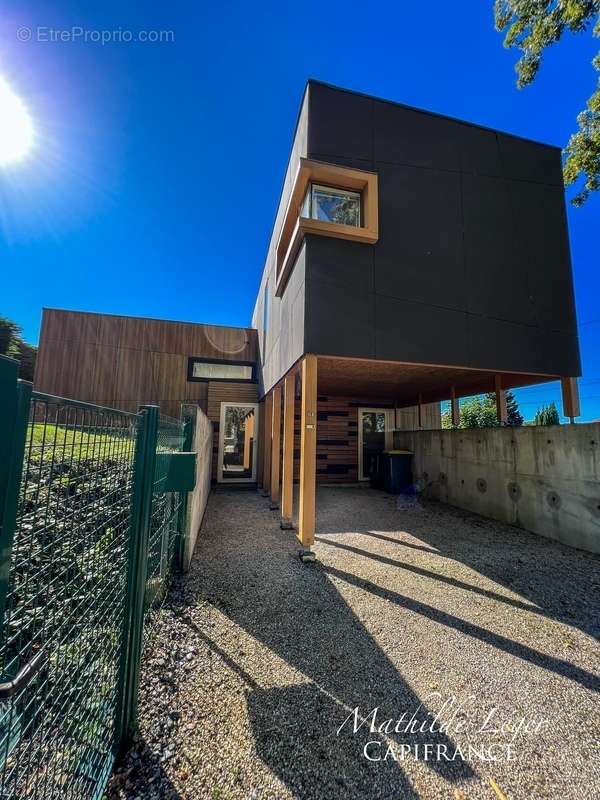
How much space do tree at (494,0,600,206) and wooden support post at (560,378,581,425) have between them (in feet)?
15.7

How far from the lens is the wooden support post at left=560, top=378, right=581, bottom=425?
5.06m

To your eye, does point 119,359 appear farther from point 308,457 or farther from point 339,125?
point 339,125

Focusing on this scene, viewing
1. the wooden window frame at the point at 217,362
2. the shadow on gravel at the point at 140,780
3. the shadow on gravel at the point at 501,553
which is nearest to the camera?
the shadow on gravel at the point at 140,780

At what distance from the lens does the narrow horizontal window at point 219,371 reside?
943 centimetres

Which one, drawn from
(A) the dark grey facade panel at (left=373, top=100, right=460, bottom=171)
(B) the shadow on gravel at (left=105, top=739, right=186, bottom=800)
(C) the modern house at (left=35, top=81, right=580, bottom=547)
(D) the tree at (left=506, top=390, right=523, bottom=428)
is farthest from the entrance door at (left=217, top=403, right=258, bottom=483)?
(D) the tree at (left=506, top=390, right=523, bottom=428)

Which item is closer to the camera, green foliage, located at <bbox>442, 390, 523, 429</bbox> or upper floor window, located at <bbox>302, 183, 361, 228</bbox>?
upper floor window, located at <bbox>302, 183, 361, 228</bbox>

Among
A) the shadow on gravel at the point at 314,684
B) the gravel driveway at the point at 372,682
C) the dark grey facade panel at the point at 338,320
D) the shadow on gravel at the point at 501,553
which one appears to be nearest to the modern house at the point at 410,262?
the dark grey facade panel at the point at 338,320

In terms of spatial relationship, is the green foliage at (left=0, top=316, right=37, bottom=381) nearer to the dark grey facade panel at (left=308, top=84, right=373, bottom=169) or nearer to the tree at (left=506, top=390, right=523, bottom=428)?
the dark grey facade panel at (left=308, top=84, right=373, bottom=169)

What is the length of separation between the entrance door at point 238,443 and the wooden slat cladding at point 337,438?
131 centimetres

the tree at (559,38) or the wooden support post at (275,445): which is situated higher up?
the tree at (559,38)

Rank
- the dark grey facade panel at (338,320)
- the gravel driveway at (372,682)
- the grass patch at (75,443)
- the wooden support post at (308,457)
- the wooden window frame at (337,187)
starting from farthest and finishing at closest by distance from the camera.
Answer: the wooden window frame at (337,187)
the dark grey facade panel at (338,320)
the wooden support post at (308,457)
the gravel driveway at (372,682)
the grass patch at (75,443)

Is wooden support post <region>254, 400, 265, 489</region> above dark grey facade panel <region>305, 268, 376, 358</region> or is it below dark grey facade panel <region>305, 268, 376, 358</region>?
below

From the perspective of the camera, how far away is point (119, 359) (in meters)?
9.02

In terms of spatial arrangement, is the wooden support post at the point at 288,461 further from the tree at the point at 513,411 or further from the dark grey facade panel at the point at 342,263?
the tree at the point at 513,411
